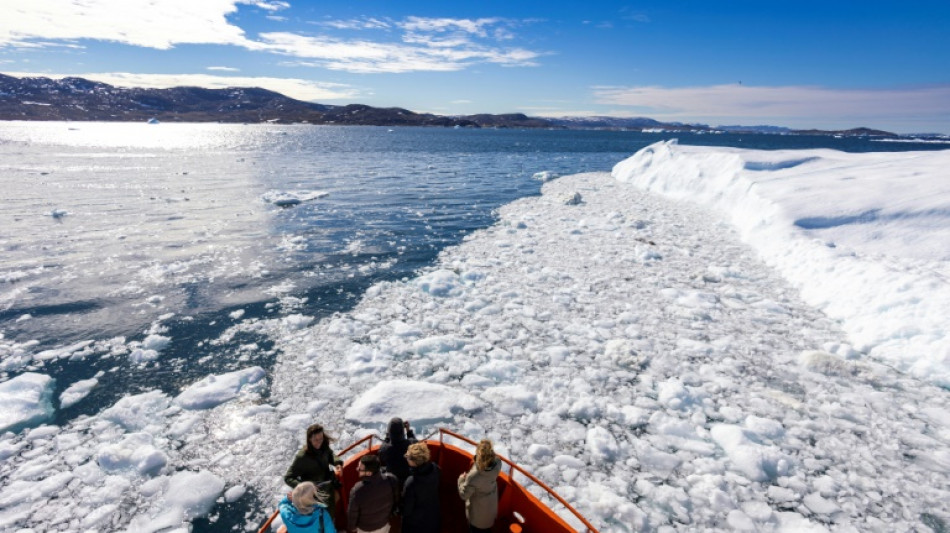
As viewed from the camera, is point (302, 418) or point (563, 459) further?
point (302, 418)

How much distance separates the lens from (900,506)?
5.56m

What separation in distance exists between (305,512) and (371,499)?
0.62 m

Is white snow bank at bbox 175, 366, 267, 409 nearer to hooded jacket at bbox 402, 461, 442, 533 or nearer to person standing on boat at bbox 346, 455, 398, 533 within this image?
person standing on boat at bbox 346, 455, 398, 533

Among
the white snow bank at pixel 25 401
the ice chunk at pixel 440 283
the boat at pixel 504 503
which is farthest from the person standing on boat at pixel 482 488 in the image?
the ice chunk at pixel 440 283

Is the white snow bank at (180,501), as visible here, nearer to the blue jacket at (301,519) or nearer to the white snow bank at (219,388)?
the white snow bank at (219,388)

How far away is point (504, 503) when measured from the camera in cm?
507

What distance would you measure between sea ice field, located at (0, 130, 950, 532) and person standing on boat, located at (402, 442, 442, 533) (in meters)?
2.15

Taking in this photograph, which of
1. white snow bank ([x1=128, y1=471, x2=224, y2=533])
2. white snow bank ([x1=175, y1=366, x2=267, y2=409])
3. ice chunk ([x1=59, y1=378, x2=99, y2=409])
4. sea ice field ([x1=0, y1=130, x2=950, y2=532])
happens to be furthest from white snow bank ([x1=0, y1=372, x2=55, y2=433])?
white snow bank ([x1=128, y1=471, x2=224, y2=533])

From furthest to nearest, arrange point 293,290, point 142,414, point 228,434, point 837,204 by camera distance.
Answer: point 837,204, point 293,290, point 142,414, point 228,434

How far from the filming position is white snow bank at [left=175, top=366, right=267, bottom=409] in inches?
306

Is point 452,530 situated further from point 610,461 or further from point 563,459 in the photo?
point 610,461

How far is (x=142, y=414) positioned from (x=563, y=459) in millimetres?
6956

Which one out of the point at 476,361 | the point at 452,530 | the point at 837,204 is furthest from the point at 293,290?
the point at 837,204

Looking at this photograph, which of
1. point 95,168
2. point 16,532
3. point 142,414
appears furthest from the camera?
point 95,168
